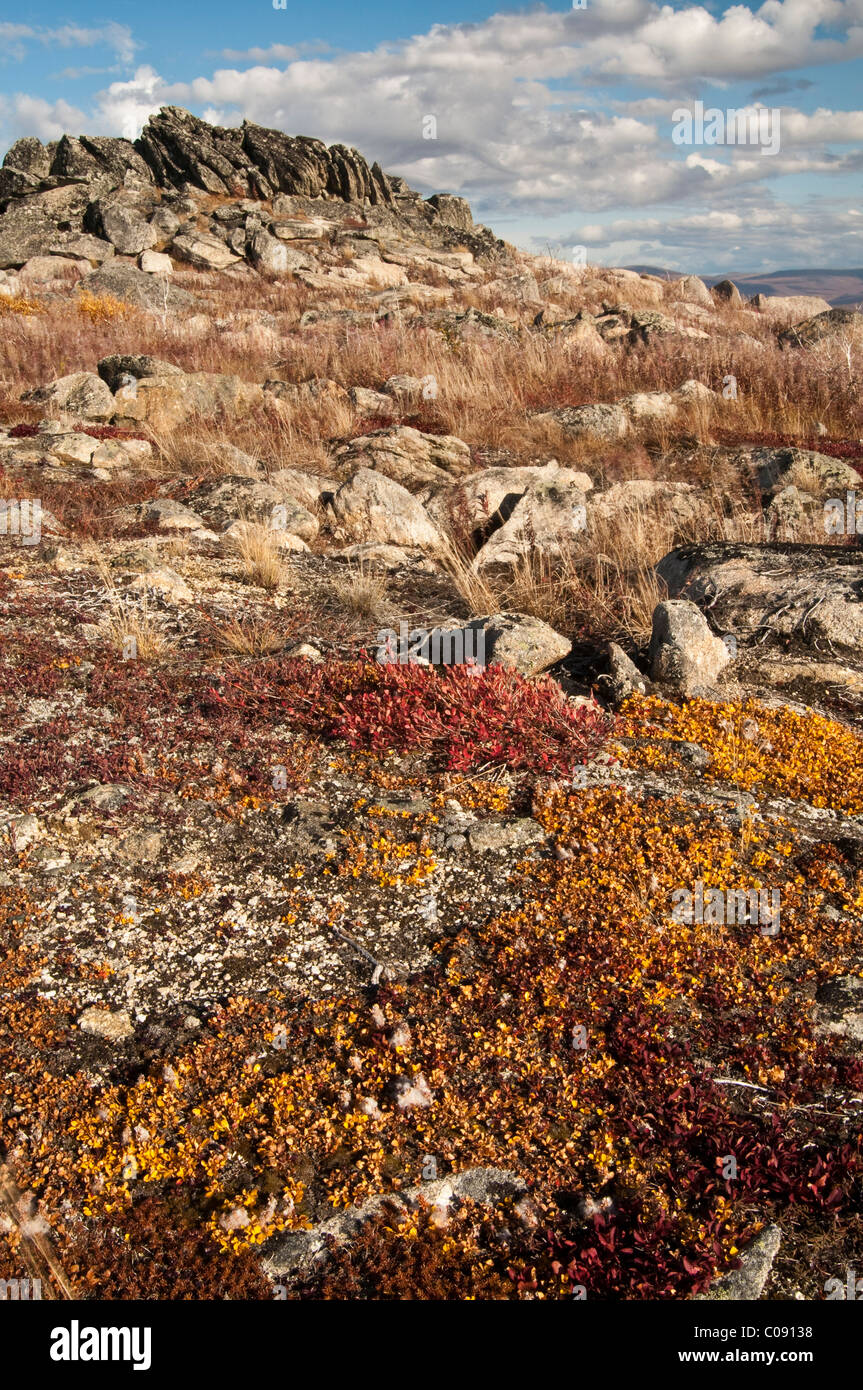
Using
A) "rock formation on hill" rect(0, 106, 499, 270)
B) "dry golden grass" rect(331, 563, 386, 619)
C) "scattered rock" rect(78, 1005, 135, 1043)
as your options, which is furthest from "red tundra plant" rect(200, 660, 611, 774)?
"rock formation on hill" rect(0, 106, 499, 270)

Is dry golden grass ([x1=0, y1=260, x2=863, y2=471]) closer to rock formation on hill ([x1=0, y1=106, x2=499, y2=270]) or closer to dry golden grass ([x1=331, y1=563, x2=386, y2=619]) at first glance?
dry golden grass ([x1=331, y1=563, x2=386, y2=619])

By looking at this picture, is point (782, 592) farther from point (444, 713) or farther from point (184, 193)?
point (184, 193)

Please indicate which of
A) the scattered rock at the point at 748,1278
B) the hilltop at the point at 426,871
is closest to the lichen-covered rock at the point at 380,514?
the hilltop at the point at 426,871

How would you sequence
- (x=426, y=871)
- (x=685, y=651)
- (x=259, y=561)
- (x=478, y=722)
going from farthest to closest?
1. (x=259, y=561)
2. (x=685, y=651)
3. (x=478, y=722)
4. (x=426, y=871)

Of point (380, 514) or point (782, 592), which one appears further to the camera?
point (380, 514)

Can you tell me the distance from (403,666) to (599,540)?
3857 millimetres

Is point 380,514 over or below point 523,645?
over

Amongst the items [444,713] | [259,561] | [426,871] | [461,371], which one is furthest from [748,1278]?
[461,371]

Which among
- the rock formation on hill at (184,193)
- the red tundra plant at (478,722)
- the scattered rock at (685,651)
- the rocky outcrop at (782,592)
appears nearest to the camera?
the red tundra plant at (478,722)

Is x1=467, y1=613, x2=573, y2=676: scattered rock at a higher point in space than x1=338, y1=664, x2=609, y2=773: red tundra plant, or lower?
higher

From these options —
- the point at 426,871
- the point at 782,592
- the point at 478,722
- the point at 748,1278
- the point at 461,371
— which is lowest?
the point at 748,1278

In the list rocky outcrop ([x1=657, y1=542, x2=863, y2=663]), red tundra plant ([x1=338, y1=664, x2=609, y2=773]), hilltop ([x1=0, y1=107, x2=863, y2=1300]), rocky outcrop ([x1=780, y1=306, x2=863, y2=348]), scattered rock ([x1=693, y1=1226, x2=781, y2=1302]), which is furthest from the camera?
rocky outcrop ([x1=780, y1=306, x2=863, y2=348])

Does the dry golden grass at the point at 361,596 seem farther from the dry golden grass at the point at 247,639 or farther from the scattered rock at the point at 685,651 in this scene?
the scattered rock at the point at 685,651

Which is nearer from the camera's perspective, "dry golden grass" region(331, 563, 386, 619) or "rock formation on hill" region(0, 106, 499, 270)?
"dry golden grass" region(331, 563, 386, 619)
